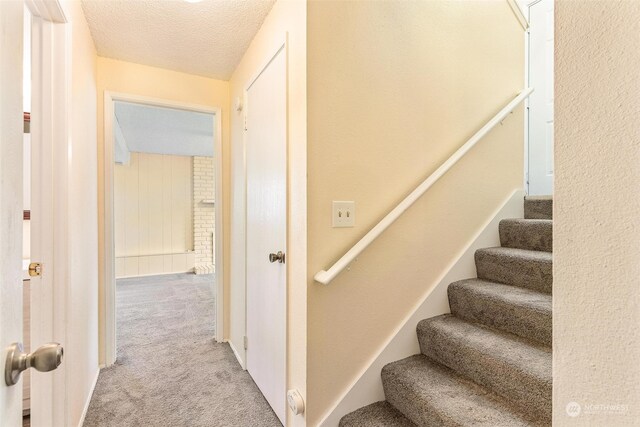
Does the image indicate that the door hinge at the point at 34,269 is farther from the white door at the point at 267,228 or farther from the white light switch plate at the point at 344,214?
the white light switch plate at the point at 344,214

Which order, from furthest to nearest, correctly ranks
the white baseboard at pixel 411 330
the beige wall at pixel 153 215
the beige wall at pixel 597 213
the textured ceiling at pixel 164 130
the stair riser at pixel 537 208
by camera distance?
the beige wall at pixel 153 215 < the textured ceiling at pixel 164 130 < the stair riser at pixel 537 208 < the white baseboard at pixel 411 330 < the beige wall at pixel 597 213

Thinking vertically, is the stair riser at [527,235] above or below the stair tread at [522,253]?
above

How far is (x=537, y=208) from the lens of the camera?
2.10 m

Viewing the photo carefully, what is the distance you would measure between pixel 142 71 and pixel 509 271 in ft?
10.1

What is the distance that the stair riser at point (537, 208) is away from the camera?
206 centimetres

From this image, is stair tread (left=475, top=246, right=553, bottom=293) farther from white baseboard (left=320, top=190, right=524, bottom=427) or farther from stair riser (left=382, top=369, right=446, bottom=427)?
stair riser (left=382, top=369, right=446, bottom=427)

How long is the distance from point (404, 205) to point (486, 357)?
0.77 m

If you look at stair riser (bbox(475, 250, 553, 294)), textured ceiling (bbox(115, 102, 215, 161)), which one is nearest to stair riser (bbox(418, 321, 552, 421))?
stair riser (bbox(475, 250, 553, 294))

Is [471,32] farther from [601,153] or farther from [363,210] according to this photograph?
[601,153]

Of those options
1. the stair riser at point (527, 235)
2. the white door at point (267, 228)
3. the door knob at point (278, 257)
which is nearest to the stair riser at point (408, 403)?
the white door at point (267, 228)

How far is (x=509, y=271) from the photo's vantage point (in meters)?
1.73

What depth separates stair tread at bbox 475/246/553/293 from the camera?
157 cm

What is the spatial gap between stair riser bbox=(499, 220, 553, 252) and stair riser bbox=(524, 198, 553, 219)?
235 mm

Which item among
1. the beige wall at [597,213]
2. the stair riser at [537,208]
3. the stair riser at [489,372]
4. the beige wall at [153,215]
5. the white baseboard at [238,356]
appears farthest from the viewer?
the beige wall at [153,215]
